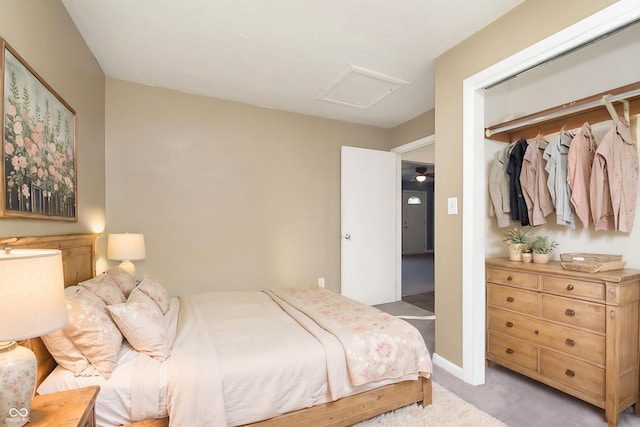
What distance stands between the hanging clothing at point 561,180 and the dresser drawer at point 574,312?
59cm

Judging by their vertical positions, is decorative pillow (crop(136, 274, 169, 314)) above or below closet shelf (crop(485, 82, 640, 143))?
below

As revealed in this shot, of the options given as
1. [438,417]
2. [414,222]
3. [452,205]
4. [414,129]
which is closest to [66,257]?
[438,417]

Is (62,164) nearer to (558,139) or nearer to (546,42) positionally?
(546,42)

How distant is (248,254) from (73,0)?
2.55m

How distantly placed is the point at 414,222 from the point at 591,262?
8553 mm

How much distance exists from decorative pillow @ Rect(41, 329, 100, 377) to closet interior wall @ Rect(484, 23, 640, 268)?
9.45ft

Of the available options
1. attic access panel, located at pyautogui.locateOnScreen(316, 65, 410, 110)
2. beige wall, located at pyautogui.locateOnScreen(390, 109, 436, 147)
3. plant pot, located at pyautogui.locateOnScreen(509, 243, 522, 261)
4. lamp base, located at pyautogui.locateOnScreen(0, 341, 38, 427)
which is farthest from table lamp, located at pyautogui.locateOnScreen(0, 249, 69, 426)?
beige wall, located at pyautogui.locateOnScreen(390, 109, 436, 147)

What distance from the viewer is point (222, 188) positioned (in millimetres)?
3381

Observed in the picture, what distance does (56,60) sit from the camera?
1.81 meters

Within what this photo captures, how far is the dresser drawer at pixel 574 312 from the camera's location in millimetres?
1777

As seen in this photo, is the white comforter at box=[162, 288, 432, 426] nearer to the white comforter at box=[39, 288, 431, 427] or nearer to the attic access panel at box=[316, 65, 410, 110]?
the white comforter at box=[39, 288, 431, 427]

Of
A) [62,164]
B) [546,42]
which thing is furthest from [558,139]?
[62,164]

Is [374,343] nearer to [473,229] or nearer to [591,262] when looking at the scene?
[473,229]

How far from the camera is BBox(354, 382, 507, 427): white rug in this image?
1.71 m
